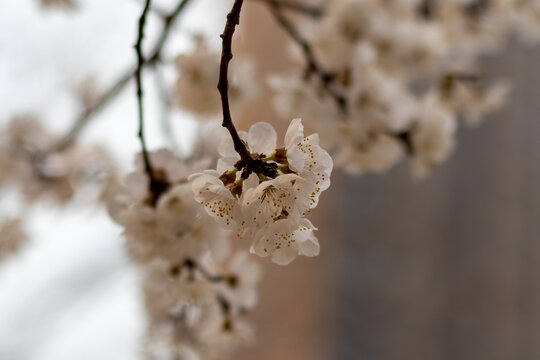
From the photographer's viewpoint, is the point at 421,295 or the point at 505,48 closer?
the point at 421,295

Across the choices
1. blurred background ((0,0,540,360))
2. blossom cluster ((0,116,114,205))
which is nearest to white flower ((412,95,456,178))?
blossom cluster ((0,116,114,205))

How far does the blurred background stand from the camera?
1.67 meters

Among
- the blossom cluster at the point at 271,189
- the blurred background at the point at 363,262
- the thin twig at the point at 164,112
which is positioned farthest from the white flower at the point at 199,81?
the blurred background at the point at 363,262

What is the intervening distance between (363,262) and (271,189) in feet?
5.30

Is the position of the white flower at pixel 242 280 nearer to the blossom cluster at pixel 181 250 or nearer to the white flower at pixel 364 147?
the blossom cluster at pixel 181 250

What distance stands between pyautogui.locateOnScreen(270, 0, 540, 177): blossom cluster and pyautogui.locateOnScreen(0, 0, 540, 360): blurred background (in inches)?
29.5

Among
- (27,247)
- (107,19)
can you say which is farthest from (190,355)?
(107,19)

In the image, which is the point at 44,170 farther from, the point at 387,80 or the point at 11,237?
the point at 387,80

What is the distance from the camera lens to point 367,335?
1724 mm

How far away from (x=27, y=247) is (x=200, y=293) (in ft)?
2.38

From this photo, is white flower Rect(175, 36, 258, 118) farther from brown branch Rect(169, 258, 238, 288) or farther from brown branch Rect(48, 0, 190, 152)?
brown branch Rect(169, 258, 238, 288)

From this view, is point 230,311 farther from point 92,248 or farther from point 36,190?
point 92,248

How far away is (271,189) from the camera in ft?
0.96

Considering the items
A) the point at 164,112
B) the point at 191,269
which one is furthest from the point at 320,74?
the point at 191,269
